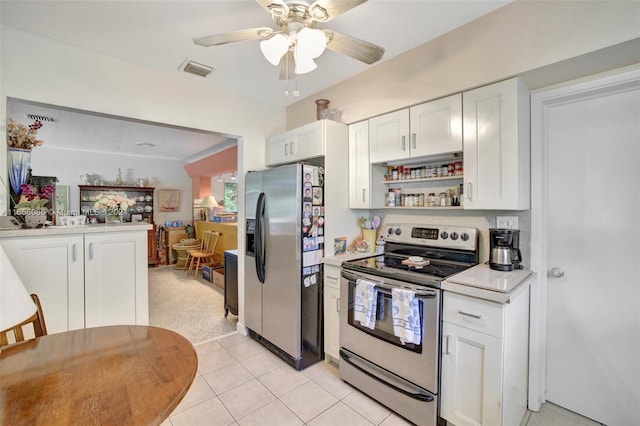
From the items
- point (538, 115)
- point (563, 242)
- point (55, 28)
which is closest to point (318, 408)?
point (563, 242)

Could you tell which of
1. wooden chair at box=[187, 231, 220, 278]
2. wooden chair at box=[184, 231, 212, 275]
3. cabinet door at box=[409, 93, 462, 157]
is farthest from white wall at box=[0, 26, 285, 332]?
wooden chair at box=[184, 231, 212, 275]

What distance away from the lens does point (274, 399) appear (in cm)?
207

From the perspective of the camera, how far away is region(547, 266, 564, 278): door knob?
76.7 inches

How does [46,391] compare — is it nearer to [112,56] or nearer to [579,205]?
[112,56]

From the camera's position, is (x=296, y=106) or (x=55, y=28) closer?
(x=55, y=28)

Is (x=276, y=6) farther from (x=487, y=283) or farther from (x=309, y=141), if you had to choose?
(x=487, y=283)

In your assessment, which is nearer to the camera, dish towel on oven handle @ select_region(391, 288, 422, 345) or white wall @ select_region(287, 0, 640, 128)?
white wall @ select_region(287, 0, 640, 128)

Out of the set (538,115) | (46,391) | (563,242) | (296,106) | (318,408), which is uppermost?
(296,106)

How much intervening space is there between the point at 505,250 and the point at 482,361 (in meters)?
0.74

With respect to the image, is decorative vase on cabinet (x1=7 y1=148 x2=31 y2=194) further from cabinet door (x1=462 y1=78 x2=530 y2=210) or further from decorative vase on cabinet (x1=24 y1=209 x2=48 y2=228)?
cabinet door (x1=462 y1=78 x2=530 y2=210)

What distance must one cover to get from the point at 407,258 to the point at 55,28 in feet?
10.4

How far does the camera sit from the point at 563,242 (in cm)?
195

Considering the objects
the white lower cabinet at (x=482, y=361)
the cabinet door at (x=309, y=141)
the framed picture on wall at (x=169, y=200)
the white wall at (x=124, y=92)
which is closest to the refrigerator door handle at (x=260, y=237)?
the white wall at (x=124, y=92)

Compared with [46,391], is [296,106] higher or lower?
higher
